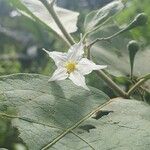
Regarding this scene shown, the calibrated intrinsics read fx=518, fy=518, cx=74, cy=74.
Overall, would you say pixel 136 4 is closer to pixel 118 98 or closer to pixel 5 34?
pixel 118 98

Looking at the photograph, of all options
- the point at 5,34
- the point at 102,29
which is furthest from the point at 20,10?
the point at 5,34

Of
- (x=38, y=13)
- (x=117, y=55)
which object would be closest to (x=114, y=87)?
(x=117, y=55)

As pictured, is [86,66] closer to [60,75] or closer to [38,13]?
[60,75]

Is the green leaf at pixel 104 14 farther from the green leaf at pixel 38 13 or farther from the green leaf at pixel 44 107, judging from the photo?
the green leaf at pixel 44 107

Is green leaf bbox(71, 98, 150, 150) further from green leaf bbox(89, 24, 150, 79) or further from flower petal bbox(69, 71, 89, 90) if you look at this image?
green leaf bbox(89, 24, 150, 79)

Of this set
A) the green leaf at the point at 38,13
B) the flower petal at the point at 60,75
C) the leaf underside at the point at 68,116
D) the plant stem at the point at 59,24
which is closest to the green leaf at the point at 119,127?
the leaf underside at the point at 68,116

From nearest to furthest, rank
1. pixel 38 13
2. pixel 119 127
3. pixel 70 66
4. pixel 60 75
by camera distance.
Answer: pixel 119 127
pixel 60 75
pixel 70 66
pixel 38 13
